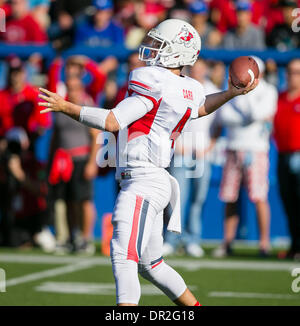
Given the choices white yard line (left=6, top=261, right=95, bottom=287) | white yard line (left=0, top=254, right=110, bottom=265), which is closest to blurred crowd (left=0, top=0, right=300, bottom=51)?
white yard line (left=0, top=254, right=110, bottom=265)

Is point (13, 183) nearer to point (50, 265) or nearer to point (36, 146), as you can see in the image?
point (36, 146)

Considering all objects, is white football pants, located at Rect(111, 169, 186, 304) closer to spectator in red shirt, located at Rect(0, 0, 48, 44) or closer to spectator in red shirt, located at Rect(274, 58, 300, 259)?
spectator in red shirt, located at Rect(274, 58, 300, 259)

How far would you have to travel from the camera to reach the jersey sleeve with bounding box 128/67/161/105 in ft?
14.6

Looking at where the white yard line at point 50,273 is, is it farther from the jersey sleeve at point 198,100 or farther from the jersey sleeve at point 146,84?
the jersey sleeve at point 146,84

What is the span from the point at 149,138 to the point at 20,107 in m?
5.22

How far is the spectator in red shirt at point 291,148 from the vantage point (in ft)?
28.6

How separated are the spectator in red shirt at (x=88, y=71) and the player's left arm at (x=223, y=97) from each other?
15.8ft

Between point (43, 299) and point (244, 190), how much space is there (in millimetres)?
4197

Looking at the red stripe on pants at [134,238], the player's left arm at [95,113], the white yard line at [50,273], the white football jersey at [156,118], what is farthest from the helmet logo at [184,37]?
the white yard line at [50,273]

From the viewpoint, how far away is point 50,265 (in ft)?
26.2

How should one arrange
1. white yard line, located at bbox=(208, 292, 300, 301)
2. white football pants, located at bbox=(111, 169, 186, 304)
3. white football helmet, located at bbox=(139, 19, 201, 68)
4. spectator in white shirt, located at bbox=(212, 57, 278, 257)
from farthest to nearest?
1. spectator in white shirt, located at bbox=(212, 57, 278, 257)
2. white yard line, located at bbox=(208, 292, 300, 301)
3. white football helmet, located at bbox=(139, 19, 201, 68)
4. white football pants, located at bbox=(111, 169, 186, 304)

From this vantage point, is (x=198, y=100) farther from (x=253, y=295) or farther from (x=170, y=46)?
(x=253, y=295)

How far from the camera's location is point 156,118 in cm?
455

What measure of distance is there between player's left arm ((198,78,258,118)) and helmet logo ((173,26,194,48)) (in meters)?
0.34
